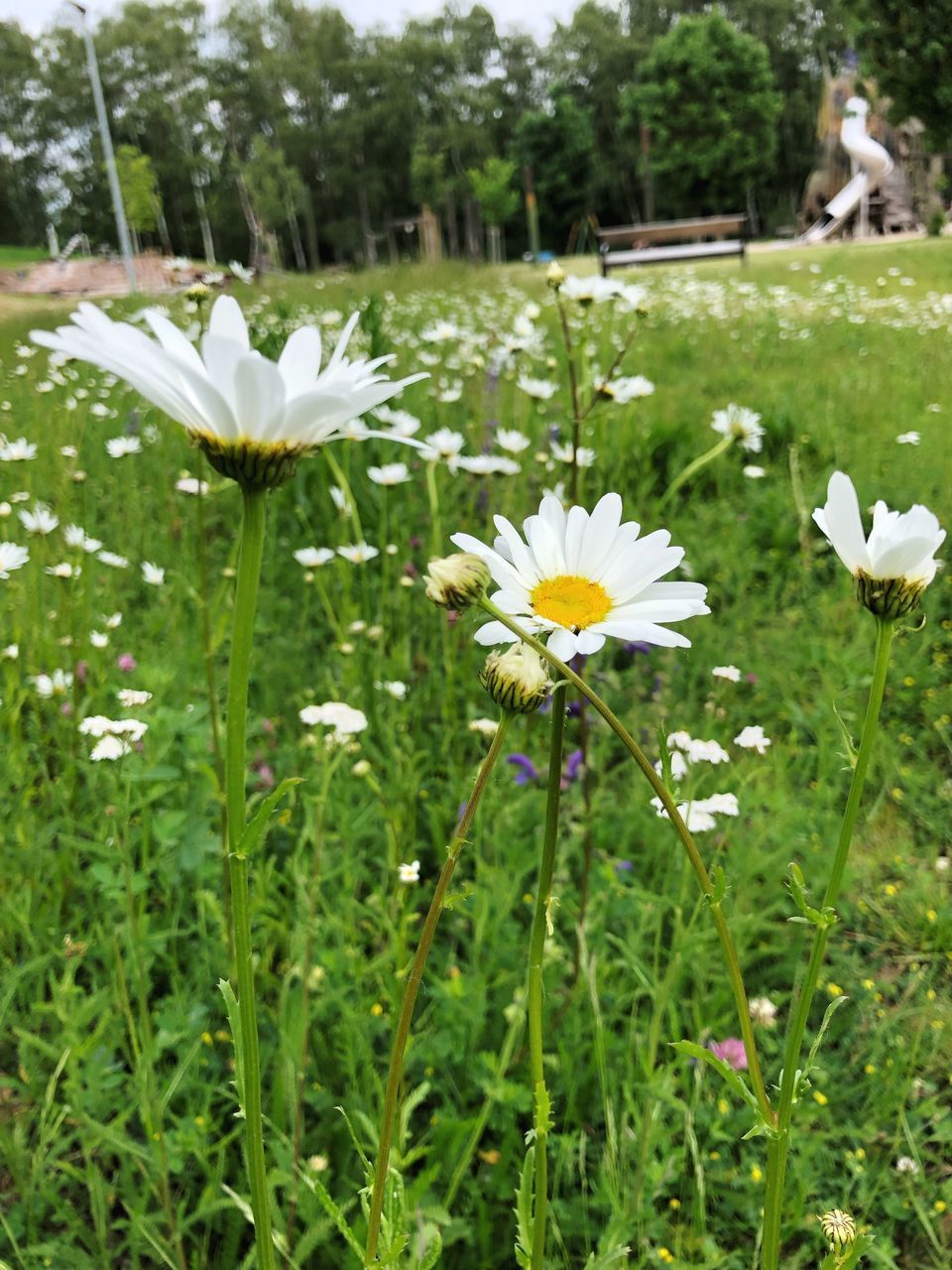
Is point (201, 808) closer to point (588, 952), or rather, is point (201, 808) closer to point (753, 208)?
point (588, 952)

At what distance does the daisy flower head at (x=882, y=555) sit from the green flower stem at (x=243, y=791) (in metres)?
0.32

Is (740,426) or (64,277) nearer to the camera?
(740,426)

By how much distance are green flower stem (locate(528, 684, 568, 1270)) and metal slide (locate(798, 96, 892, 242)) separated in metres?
20.8

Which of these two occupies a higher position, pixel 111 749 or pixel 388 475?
pixel 388 475

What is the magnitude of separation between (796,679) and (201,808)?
1285 millimetres

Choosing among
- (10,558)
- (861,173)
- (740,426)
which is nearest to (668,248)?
(861,173)

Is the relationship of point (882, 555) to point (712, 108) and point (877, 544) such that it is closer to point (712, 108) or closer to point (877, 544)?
point (877, 544)

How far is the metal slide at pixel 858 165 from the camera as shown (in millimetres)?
18344

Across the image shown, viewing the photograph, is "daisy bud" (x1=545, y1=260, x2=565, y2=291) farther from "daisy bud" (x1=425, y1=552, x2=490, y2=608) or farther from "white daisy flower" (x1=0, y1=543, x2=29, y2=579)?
"white daisy flower" (x1=0, y1=543, x2=29, y2=579)

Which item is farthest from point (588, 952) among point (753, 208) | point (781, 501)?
point (753, 208)

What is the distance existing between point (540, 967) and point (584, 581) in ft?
0.79

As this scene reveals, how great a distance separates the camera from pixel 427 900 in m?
1.42

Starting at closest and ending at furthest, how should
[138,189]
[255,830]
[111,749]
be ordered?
[255,830], [111,749], [138,189]

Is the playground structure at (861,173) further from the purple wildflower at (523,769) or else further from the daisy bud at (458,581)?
the daisy bud at (458,581)
